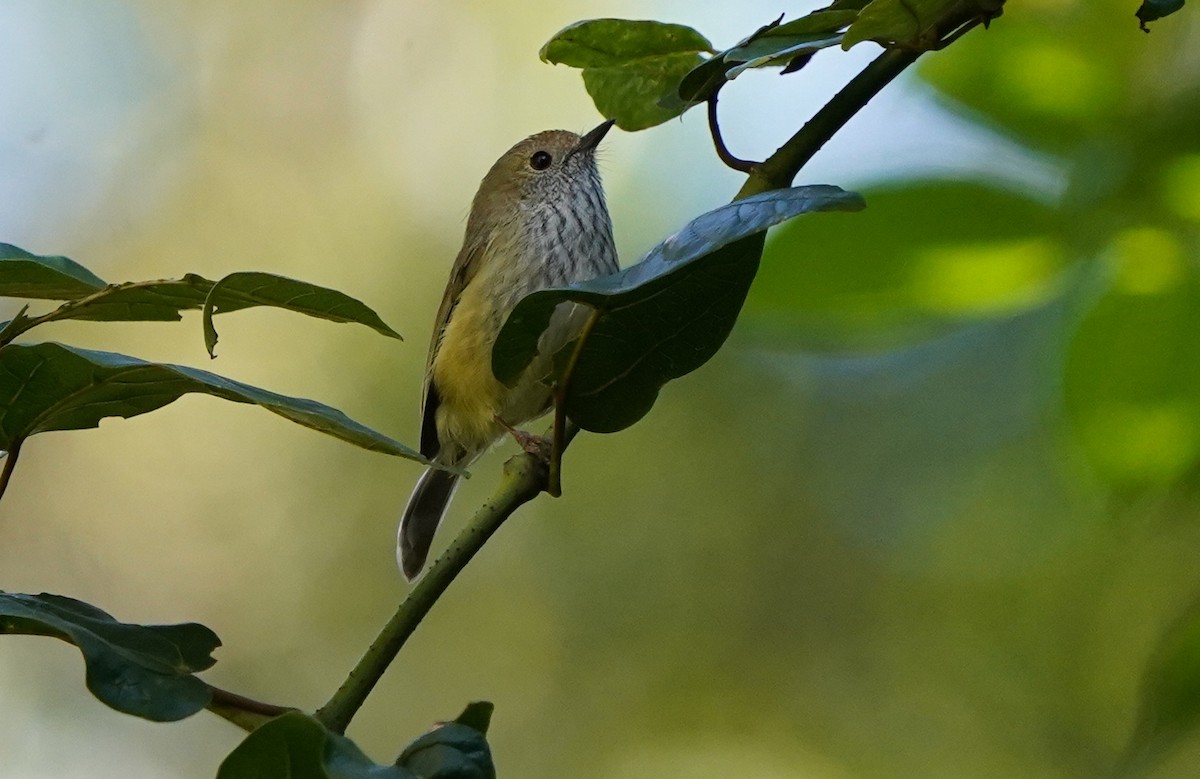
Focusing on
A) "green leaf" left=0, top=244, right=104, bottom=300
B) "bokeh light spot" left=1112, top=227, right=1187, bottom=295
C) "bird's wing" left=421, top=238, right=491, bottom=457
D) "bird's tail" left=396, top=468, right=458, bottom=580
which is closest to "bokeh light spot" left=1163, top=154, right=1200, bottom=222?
"bokeh light spot" left=1112, top=227, right=1187, bottom=295

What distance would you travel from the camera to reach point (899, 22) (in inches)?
51.4

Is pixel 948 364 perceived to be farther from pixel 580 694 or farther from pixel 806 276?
pixel 580 694

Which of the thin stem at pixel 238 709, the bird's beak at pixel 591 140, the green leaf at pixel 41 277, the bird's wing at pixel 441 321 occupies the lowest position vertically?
the thin stem at pixel 238 709

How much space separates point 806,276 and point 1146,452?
14.1 inches

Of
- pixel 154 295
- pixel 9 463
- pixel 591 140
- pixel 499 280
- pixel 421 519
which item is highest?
pixel 591 140

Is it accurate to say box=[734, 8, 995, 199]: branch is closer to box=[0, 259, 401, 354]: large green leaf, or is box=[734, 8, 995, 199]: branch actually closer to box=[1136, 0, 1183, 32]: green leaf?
box=[1136, 0, 1183, 32]: green leaf

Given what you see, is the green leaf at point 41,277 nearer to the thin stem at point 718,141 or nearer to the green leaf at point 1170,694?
the thin stem at point 718,141

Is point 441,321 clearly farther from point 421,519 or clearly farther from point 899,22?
point 899,22

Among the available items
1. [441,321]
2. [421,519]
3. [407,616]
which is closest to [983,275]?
[407,616]

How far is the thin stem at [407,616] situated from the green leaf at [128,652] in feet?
0.47

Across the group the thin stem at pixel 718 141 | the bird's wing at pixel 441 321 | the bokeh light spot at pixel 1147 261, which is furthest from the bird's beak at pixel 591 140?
the bokeh light spot at pixel 1147 261

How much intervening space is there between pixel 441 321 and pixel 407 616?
2.80 metres

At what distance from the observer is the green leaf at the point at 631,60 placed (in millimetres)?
1718

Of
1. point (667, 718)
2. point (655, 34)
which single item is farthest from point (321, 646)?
point (655, 34)
